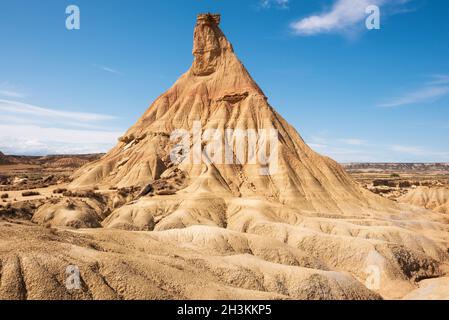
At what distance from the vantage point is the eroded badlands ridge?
1923 centimetres

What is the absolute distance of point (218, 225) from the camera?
152 ft

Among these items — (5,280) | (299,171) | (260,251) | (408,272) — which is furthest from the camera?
(299,171)

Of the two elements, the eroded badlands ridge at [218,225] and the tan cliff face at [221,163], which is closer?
the eroded badlands ridge at [218,225]

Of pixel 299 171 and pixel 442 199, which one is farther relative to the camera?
pixel 442 199

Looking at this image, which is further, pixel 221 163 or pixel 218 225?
pixel 221 163

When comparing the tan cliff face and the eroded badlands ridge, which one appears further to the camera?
the tan cliff face

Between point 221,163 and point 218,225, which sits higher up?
point 221,163

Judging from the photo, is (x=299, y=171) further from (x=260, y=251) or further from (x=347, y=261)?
(x=260, y=251)

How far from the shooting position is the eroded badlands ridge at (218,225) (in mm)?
19234

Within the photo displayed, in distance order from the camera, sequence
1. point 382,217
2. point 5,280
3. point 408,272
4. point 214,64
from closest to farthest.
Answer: point 5,280 < point 408,272 < point 382,217 < point 214,64

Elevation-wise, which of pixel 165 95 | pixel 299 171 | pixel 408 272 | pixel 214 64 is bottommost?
pixel 408 272

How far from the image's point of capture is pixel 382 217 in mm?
55562
